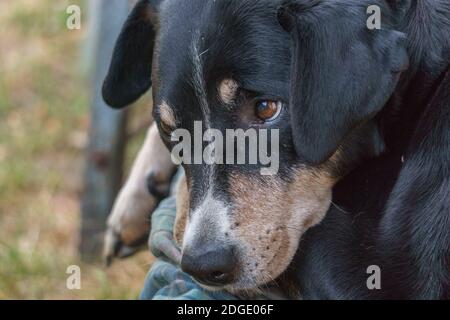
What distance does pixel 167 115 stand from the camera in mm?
2576

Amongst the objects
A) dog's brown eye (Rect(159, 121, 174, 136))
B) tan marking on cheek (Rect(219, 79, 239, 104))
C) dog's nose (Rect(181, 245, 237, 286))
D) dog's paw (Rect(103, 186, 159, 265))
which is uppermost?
tan marking on cheek (Rect(219, 79, 239, 104))

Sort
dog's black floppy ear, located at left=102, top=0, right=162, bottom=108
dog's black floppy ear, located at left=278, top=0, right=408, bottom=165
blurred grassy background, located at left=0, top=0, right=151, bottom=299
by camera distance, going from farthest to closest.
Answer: blurred grassy background, located at left=0, top=0, right=151, bottom=299, dog's black floppy ear, located at left=102, top=0, right=162, bottom=108, dog's black floppy ear, located at left=278, top=0, right=408, bottom=165

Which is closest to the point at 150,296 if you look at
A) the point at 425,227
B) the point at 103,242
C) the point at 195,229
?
the point at 195,229

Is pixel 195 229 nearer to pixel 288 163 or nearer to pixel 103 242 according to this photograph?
pixel 288 163

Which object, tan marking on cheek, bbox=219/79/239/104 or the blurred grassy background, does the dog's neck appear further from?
the blurred grassy background

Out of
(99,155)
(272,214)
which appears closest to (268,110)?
(272,214)

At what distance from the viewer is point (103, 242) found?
13.2ft

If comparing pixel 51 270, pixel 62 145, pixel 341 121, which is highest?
pixel 341 121

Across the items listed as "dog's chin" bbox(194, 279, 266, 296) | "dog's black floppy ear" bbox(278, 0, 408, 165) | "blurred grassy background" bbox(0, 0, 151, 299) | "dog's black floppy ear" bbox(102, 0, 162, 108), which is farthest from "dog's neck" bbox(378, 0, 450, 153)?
"blurred grassy background" bbox(0, 0, 151, 299)

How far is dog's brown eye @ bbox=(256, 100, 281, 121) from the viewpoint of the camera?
245 centimetres

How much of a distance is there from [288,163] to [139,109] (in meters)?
2.44

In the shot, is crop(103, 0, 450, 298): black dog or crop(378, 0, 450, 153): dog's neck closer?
crop(103, 0, 450, 298): black dog

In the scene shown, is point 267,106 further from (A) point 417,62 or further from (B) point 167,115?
(A) point 417,62

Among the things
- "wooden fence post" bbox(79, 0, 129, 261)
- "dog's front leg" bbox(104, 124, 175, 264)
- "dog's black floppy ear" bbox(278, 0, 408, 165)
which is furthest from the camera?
"wooden fence post" bbox(79, 0, 129, 261)
